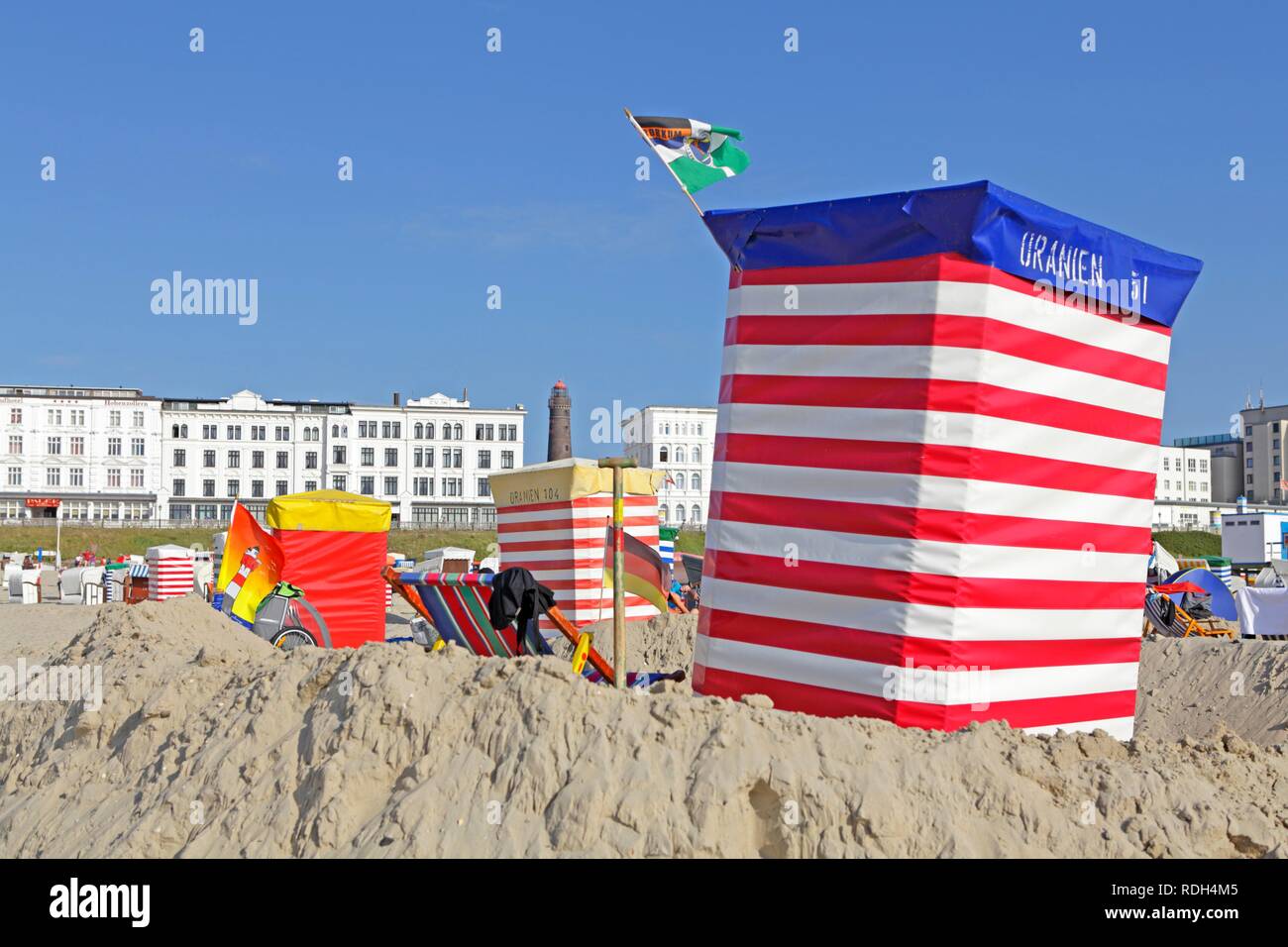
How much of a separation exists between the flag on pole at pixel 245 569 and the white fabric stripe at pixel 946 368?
341 inches

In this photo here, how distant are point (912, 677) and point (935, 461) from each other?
1059 millimetres

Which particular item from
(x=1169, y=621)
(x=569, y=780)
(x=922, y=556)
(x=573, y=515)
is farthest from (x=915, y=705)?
(x=1169, y=621)

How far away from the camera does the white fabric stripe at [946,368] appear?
5.82 meters

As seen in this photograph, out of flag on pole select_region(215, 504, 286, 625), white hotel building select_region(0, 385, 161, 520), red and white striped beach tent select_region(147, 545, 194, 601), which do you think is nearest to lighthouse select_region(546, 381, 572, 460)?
white hotel building select_region(0, 385, 161, 520)

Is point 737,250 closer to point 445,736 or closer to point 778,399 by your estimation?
point 778,399

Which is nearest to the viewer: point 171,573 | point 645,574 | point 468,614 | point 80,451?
point 645,574

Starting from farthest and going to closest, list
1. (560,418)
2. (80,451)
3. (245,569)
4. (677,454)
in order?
(677,454) → (80,451) → (560,418) → (245,569)

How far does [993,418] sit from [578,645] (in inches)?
127

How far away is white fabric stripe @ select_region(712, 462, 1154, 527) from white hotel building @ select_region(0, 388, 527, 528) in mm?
85253

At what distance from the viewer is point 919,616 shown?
19.0ft

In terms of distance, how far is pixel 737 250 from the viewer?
6.73 m

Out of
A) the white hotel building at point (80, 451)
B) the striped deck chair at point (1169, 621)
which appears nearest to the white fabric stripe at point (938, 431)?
the striped deck chair at point (1169, 621)

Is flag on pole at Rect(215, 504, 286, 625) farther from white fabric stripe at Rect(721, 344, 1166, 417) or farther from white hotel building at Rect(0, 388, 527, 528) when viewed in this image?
white hotel building at Rect(0, 388, 527, 528)

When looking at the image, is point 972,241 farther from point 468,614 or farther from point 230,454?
point 230,454
